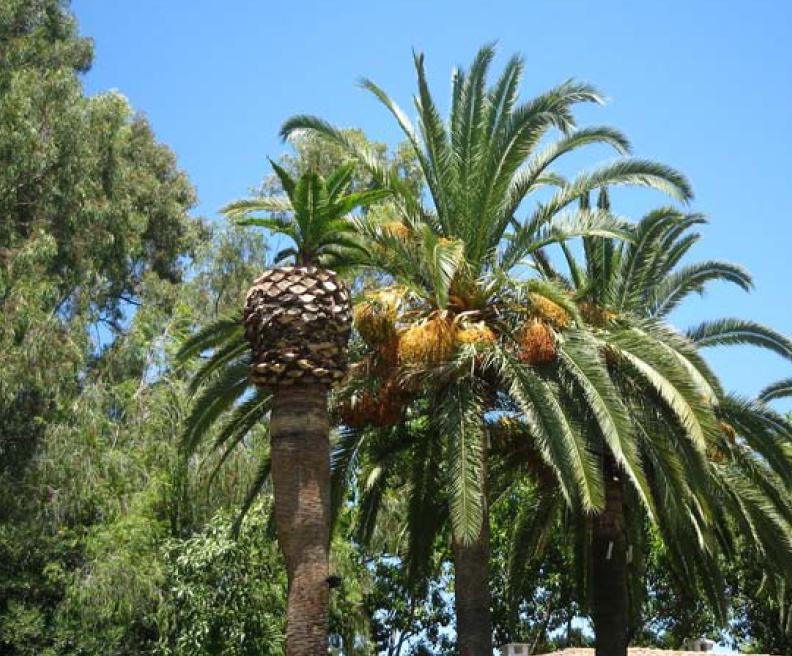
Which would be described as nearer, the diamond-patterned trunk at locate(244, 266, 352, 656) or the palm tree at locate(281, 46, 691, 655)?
the diamond-patterned trunk at locate(244, 266, 352, 656)

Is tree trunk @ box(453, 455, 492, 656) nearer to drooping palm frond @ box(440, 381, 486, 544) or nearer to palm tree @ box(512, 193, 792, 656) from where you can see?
drooping palm frond @ box(440, 381, 486, 544)

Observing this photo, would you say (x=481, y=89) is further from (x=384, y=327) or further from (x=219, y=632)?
(x=219, y=632)

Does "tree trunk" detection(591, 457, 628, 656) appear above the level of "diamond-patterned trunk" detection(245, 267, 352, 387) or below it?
below

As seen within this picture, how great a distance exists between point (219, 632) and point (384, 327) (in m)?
9.76

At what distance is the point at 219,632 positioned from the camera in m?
22.3

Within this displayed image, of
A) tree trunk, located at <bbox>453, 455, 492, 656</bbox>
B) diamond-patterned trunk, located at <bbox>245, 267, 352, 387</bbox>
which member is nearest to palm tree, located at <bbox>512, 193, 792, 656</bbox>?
tree trunk, located at <bbox>453, 455, 492, 656</bbox>

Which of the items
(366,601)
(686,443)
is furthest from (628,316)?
(366,601)

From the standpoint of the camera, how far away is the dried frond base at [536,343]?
14.9m

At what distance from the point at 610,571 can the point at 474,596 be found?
3142 millimetres

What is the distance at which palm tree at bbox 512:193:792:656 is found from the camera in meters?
15.4

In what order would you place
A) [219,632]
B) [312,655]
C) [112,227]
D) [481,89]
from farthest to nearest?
[112,227] < [219,632] < [481,89] < [312,655]

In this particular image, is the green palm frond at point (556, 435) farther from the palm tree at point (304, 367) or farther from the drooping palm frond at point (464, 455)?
the palm tree at point (304, 367)

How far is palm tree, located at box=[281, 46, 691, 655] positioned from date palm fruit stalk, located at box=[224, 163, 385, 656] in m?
1.46

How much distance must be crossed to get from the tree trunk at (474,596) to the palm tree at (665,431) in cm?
207
